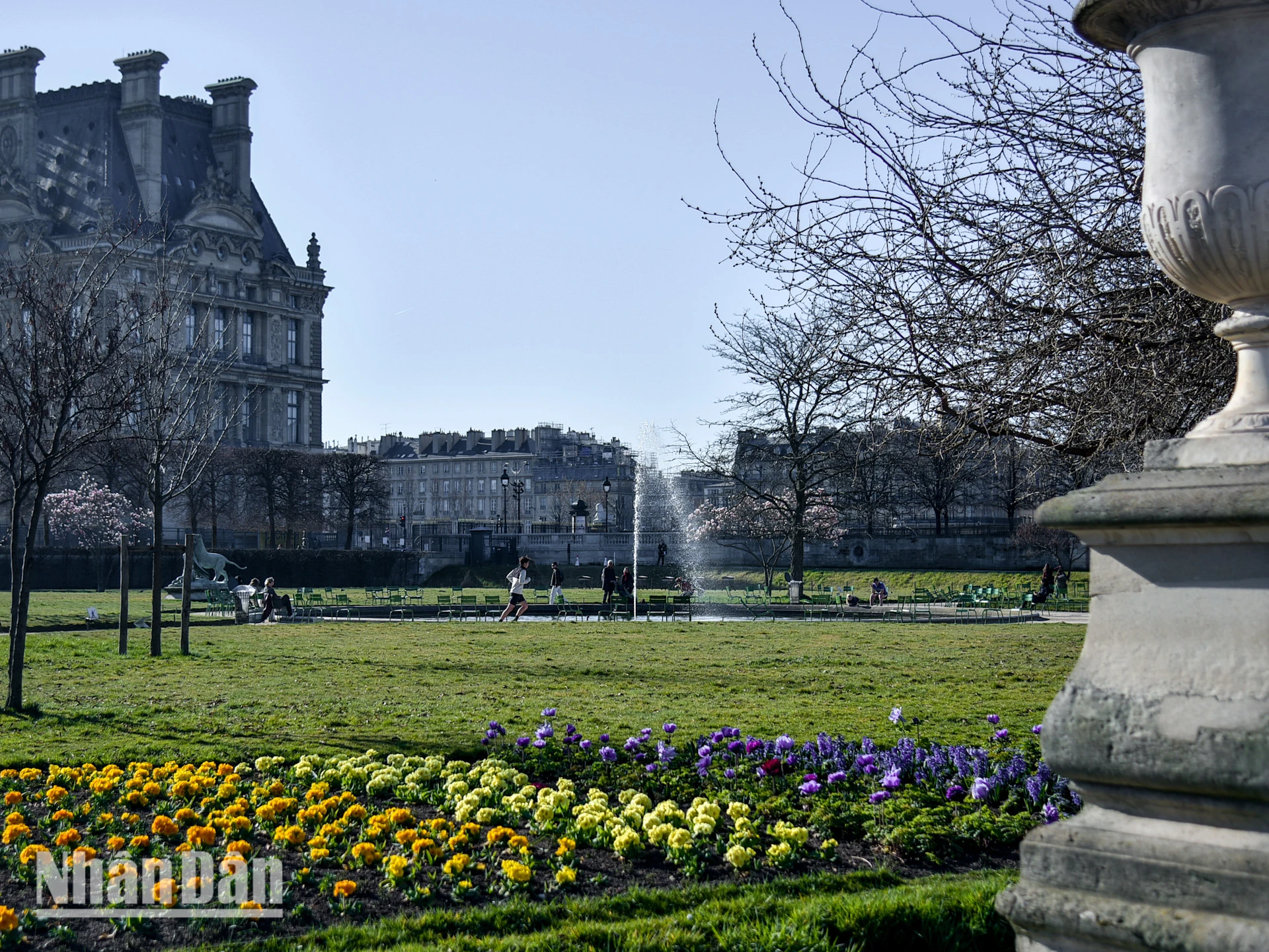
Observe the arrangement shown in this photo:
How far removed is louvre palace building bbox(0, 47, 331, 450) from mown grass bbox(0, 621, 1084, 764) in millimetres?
63164

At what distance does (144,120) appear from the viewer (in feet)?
280

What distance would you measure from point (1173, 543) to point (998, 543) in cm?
5631

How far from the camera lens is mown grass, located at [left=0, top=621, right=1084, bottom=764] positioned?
32.3 ft

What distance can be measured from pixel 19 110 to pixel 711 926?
9039 centimetres

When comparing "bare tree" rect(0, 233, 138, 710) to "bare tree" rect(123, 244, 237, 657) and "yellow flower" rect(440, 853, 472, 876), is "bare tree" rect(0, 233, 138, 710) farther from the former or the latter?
"yellow flower" rect(440, 853, 472, 876)

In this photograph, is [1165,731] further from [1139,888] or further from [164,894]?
[164,894]

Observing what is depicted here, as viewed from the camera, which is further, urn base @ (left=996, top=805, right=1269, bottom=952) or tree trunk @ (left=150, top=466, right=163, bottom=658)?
tree trunk @ (left=150, top=466, right=163, bottom=658)

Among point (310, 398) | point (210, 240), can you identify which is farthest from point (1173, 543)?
point (310, 398)

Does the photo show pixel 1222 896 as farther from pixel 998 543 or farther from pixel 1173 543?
pixel 998 543

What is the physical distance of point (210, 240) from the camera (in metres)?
89.9

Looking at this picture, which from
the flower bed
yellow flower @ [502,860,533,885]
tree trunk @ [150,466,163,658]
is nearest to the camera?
yellow flower @ [502,860,533,885]

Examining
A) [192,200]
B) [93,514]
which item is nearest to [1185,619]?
[93,514]

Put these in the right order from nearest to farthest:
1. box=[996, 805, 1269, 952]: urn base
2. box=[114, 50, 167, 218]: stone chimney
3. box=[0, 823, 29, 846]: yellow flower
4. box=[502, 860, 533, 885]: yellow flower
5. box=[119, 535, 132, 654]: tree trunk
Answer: box=[996, 805, 1269, 952]: urn base, box=[502, 860, 533, 885]: yellow flower, box=[0, 823, 29, 846]: yellow flower, box=[119, 535, 132, 654]: tree trunk, box=[114, 50, 167, 218]: stone chimney

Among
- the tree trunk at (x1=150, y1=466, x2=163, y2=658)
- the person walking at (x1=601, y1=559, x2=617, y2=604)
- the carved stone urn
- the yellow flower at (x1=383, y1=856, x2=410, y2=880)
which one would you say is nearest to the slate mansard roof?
the person walking at (x1=601, y1=559, x2=617, y2=604)
